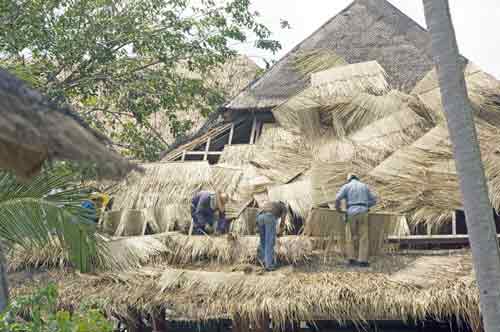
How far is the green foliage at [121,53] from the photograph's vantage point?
12.9 metres

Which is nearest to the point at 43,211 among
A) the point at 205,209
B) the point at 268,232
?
the point at 268,232

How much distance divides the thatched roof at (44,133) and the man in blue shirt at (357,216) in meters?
6.99

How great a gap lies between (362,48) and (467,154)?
28.7ft

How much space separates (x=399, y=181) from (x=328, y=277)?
1.87 m

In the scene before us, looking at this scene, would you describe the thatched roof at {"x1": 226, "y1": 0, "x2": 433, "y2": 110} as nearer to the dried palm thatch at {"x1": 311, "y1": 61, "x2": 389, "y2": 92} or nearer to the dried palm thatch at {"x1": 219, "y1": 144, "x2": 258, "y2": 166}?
the dried palm thatch at {"x1": 311, "y1": 61, "x2": 389, "y2": 92}

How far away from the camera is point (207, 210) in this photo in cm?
1162

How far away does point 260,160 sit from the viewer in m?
12.7

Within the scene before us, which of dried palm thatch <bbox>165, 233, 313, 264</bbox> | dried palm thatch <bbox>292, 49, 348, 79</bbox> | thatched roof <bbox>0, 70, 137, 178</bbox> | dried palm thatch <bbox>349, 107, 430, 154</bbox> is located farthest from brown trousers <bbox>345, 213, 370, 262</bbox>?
thatched roof <bbox>0, 70, 137, 178</bbox>

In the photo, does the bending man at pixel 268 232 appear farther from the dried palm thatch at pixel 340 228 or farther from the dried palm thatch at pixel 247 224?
the dried palm thatch at pixel 247 224

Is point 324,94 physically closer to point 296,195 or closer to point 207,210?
point 296,195

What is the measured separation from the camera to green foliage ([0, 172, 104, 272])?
6.71 m

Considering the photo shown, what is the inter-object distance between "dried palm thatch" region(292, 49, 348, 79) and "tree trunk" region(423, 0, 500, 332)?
25.7 feet

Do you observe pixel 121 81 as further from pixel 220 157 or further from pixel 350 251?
pixel 350 251

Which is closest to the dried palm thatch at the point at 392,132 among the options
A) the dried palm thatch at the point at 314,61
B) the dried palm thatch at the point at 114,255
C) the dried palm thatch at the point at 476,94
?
the dried palm thatch at the point at 476,94
